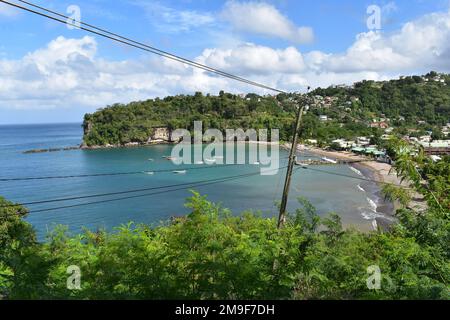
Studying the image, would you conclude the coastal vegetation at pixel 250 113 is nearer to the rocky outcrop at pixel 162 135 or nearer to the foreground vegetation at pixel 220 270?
the rocky outcrop at pixel 162 135

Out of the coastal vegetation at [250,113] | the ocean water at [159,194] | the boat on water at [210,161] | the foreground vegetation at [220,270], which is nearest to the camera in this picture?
the foreground vegetation at [220,270]

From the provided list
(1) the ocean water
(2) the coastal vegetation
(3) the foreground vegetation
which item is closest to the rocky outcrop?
(2) the coastal vegetation

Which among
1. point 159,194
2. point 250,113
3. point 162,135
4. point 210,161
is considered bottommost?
point 159,194

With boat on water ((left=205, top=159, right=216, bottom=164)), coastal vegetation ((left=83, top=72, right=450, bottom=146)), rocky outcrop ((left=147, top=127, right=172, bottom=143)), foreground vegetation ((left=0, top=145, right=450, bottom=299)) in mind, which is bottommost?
boat on water ((left=205, top=159, right=216, bottom=164))

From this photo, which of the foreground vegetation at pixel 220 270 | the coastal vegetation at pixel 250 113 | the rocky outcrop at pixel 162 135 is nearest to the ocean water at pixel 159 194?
the foreground vegetation at pixel 220 270

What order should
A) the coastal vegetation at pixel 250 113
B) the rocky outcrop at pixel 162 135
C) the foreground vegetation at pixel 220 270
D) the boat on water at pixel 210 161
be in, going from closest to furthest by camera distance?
the foreground vegetation at pixel 220 270, the boat on water at pixel 210 161, the coastal vegetation at pixel 250 113, the rocky outcrop at pixel 162 135

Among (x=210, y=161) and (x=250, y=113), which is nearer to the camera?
(x=210, y=161)

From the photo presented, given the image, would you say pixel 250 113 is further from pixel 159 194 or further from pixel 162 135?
pixel 159 194

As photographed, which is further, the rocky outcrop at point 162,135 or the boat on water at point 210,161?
the rocky outcrop at point 162,135

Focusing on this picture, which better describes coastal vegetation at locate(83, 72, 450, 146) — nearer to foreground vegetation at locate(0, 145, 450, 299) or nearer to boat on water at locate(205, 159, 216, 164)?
boat on water at locate(205, 159, 216, 164)

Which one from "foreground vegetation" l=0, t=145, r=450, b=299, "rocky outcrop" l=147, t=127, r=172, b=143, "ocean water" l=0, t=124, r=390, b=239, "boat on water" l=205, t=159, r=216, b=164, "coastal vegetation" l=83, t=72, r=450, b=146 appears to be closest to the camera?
"foreground vegetation" l=0, t=145, r=450, b=299

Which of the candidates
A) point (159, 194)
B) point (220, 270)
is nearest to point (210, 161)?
point (159, 194)
